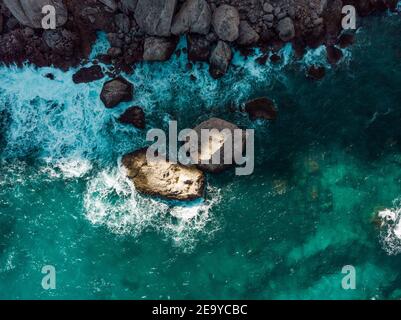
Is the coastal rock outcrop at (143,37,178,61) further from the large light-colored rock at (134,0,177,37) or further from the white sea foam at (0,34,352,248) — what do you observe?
the white sea foam at (0,34,352,248)

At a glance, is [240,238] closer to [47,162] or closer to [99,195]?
[99,195]

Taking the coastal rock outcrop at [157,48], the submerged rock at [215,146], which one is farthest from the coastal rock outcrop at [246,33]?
the submerged rock at [215,146]

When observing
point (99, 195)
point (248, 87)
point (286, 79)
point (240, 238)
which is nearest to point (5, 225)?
→ point (99, 195)

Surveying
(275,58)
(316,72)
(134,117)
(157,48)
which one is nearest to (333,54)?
(316,72)

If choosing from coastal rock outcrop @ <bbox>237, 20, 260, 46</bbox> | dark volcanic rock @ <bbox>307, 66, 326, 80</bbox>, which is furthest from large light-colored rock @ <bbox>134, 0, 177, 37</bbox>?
dark volcanic rock @ <bbox>307, 66, 326, 80</bbox>

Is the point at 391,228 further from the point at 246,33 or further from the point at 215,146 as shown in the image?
the point at 246,33

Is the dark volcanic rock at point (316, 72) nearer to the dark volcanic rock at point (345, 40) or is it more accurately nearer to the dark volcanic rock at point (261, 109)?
the dark volcanic rock at point (345, 40)
